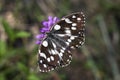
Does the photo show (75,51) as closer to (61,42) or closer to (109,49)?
(109,49)

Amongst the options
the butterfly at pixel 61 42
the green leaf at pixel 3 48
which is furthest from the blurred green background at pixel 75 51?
the butterfly at pixel 61 42

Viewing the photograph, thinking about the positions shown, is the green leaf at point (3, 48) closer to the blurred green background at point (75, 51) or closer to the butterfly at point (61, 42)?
the blurred green background at point (75, 51)

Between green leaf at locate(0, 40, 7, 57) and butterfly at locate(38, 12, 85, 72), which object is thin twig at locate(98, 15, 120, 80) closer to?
green leaf at locate(0, 40, 7, 57)

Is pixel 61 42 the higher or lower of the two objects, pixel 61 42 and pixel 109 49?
the higher

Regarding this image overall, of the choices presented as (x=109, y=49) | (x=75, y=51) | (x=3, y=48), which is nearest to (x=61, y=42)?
(x=3, y=48)

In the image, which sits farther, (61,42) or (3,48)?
(3,48)
